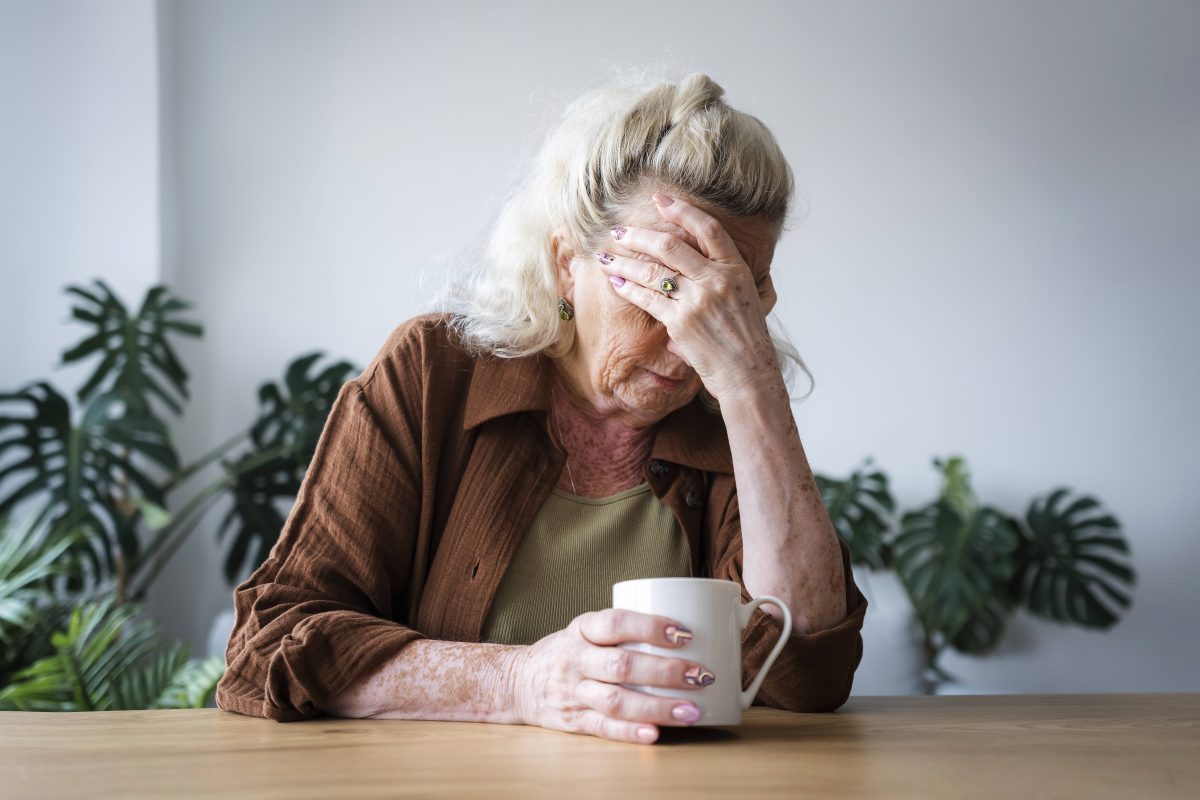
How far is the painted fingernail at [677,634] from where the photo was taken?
0.83 metres

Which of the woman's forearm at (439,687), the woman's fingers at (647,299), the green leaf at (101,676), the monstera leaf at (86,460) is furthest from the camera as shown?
the monstera leaf at (86,460)

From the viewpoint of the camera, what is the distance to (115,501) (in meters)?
3.02

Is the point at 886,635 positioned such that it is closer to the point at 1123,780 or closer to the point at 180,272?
the point at 1123,780

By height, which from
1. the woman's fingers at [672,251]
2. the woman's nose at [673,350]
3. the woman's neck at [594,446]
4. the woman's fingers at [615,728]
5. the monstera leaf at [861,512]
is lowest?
the monstera leaf at [861,512]

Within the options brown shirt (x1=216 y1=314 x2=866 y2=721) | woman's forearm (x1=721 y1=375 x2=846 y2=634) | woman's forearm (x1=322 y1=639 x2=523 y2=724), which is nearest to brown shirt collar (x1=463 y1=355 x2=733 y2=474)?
brown shirt (x1=216 y1=314 x2=866 y2=721)

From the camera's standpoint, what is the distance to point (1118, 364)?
3.53 m

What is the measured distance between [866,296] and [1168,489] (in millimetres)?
1156

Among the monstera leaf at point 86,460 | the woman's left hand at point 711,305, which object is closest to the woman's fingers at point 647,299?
the woman's left hand at point 711,305

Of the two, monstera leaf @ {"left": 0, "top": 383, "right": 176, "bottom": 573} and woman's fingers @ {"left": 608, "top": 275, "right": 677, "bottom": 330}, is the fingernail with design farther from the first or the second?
monstera leaf @ {"left": 0, "top": 383, "right": 176, "bottom": 573}

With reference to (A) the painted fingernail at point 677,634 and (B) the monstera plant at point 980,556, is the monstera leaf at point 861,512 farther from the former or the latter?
(A) the painted fingernail at point 677,634

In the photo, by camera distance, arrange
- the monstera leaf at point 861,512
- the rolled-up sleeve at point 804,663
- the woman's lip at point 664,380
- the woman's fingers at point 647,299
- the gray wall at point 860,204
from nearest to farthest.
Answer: the rolled-up sleeve at point 804,663, the woman's fingers at point 647,299, the woman's lip at point 664,380, the monstera leaf at point 861,512, the gray wall at point 860,204

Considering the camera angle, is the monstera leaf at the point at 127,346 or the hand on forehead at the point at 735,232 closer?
the hand on forehead at the point at 735,232

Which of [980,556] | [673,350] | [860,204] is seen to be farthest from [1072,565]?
[673,350]

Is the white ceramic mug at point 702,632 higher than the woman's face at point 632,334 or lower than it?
lower
